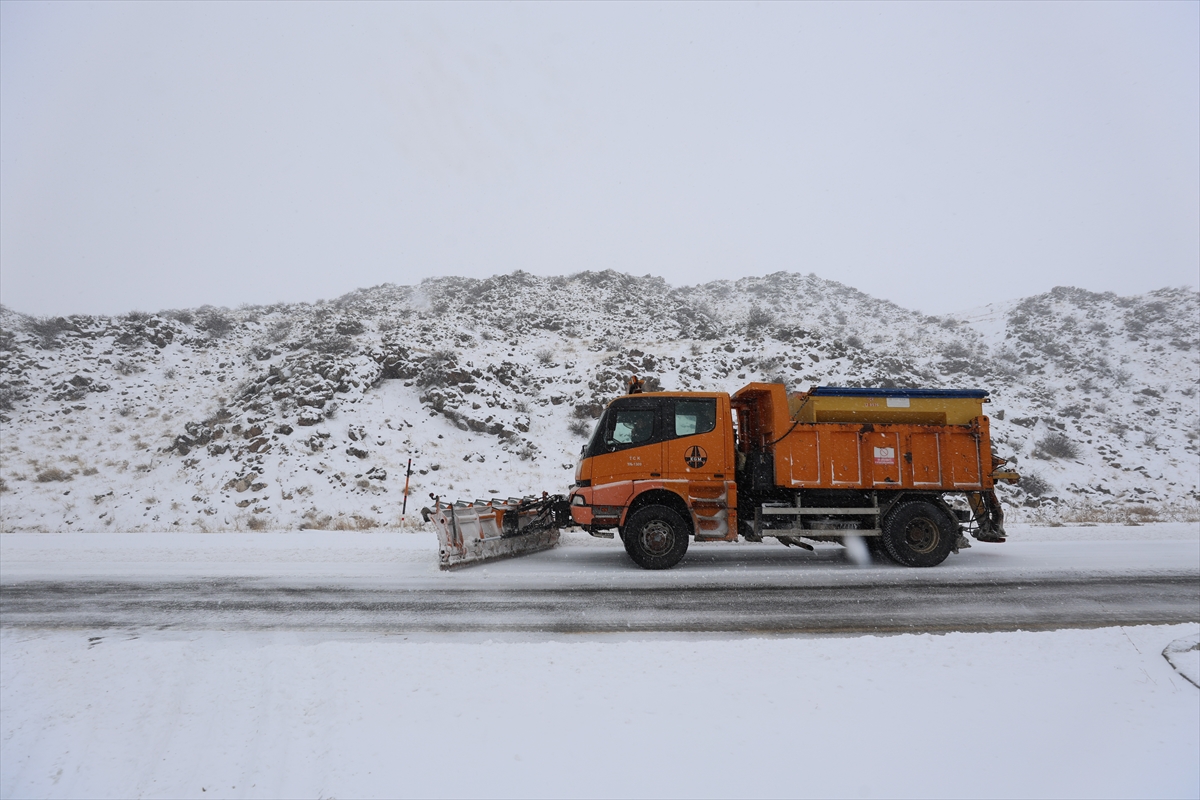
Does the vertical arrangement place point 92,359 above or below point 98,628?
above

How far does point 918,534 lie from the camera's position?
9500 mm

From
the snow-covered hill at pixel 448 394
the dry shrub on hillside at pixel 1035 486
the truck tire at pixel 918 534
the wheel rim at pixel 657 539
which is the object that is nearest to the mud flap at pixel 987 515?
the truck tire at pixel 918 534

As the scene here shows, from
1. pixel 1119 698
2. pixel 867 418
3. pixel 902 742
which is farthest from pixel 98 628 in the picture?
pixel 867 418

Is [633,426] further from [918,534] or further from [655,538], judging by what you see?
[918,534]

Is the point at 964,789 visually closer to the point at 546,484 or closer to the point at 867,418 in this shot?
the point at 867,418

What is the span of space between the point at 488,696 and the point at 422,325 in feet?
100

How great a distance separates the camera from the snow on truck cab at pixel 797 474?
30.6ft

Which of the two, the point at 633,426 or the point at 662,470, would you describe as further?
the point at 633,426

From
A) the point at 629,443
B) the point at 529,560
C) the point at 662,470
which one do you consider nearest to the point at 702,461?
the point at 662,470

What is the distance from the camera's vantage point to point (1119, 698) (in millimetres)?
4203

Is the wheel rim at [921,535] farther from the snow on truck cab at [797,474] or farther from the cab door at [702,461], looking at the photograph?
the cab door at [702,461]

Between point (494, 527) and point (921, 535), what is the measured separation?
24.0 feet

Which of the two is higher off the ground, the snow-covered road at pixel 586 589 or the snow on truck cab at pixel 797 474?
the snow on truck cab at pixel 797 474

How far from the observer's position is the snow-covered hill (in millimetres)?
18641
